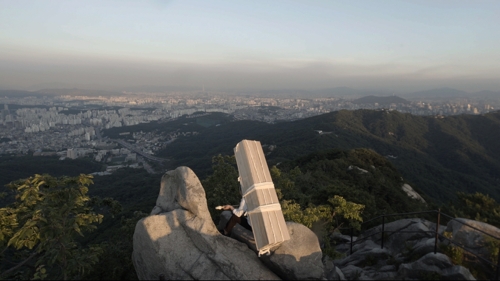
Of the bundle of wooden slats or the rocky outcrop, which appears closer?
the bundle of wooden slats

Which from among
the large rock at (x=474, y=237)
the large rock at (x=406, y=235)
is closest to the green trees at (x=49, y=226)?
the large rock at (x=406, y=235)

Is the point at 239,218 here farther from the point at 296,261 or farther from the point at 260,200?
the point at 296,261

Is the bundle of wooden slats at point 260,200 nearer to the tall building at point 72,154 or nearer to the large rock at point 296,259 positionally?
the large rock at point 296,259

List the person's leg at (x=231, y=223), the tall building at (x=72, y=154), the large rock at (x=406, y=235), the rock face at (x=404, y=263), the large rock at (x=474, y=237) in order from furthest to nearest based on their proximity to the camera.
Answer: the tall building at (x=72, y=154) < the large rock at (x=406, y=235) < the large rock at (x=474, y=237) < the person's leg at (x=231, y=223) < the rock face at (x=404, y=263)

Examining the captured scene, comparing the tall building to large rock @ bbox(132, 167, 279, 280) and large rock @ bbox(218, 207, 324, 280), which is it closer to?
large rock @ bbox(132, 167, 279, 280)

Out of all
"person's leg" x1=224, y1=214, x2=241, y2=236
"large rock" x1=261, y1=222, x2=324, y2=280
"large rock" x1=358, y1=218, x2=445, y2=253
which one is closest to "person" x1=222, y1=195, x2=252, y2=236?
"person's leg" x1=224, y1=214, x2=241, y2=236

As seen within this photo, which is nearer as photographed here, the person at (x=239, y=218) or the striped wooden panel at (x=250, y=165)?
the striped wooden panel at (x=250, y=165)
